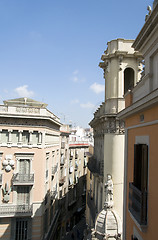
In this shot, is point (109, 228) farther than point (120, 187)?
No

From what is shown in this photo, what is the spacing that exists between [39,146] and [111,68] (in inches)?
391

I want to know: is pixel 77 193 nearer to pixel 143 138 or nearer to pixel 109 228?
pixel 109 228

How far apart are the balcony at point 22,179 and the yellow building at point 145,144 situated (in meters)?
13.8

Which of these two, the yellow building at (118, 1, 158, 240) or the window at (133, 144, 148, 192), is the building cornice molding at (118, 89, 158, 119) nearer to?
the yellow building at (118, 1, 158, 240)

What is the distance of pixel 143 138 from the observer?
6965mm

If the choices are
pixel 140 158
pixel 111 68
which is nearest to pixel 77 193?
pixel 111 68

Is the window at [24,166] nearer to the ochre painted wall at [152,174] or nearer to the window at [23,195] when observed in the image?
the window at [23,195]

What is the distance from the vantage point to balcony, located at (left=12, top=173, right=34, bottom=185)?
20.4 m

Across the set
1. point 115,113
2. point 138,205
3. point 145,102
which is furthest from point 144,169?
point 115,113

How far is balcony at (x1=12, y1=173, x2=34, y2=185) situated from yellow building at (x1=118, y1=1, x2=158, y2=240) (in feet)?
45.4

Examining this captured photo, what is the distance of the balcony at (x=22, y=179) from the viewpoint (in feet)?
67.1

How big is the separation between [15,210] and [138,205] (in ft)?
54.3

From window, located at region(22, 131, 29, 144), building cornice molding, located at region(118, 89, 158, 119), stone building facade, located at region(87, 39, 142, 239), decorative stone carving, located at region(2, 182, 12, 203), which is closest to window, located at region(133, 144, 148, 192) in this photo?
building cornice molding, located at region(118, 89, 158, 119)

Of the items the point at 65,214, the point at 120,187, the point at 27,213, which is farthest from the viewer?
the point at 65,214
